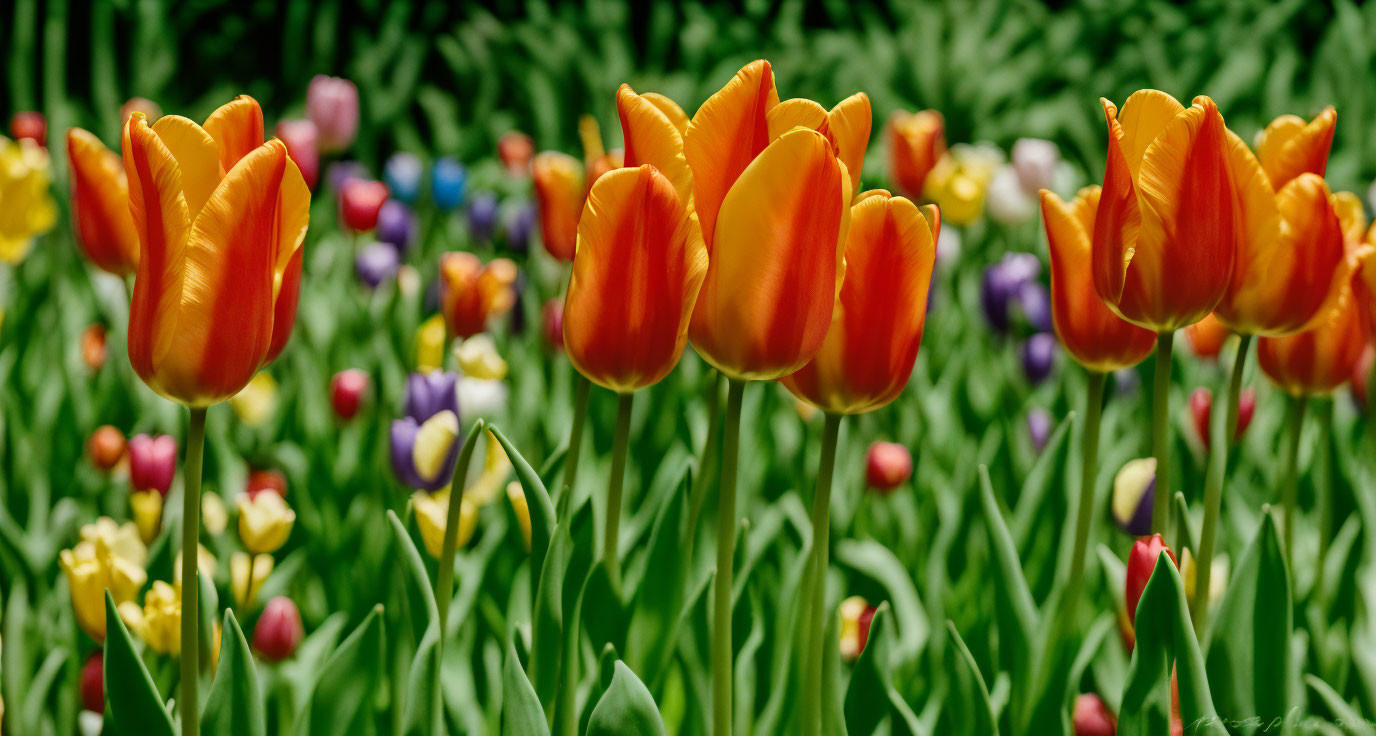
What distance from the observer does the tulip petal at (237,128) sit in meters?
0.87

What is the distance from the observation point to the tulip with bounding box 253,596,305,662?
126 centimetres

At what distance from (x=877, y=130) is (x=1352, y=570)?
10.9 feet

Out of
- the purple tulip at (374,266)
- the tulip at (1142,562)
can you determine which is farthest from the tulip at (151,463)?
the tulip at (1142,562)

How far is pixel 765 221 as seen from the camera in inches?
33.4

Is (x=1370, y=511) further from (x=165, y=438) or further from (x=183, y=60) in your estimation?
(x=183, y=60)

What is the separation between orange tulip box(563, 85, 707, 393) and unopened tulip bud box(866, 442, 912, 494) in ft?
2.92

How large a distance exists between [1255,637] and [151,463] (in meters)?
1.28

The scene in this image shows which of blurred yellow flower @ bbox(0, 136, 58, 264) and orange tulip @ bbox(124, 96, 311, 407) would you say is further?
blurred yellow flower @ bbox(0, 136, 58, 264)

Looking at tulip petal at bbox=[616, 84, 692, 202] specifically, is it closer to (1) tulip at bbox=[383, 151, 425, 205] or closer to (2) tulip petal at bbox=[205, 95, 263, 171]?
(2) tulip petal at bbox=[205, 95, 263, 171]

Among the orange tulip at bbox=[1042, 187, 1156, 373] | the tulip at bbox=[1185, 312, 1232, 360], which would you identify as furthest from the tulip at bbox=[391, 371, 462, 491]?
the tulip at bbox=[1185, 312, 1232, 360]

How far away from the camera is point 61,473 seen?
186cm

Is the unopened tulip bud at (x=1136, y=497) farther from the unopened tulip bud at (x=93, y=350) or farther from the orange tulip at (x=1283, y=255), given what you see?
the unopened tulip bud at (x=93, y=350)

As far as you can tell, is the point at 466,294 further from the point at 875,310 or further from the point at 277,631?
the point at 875,310

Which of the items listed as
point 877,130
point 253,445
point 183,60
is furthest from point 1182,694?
point 183,60
